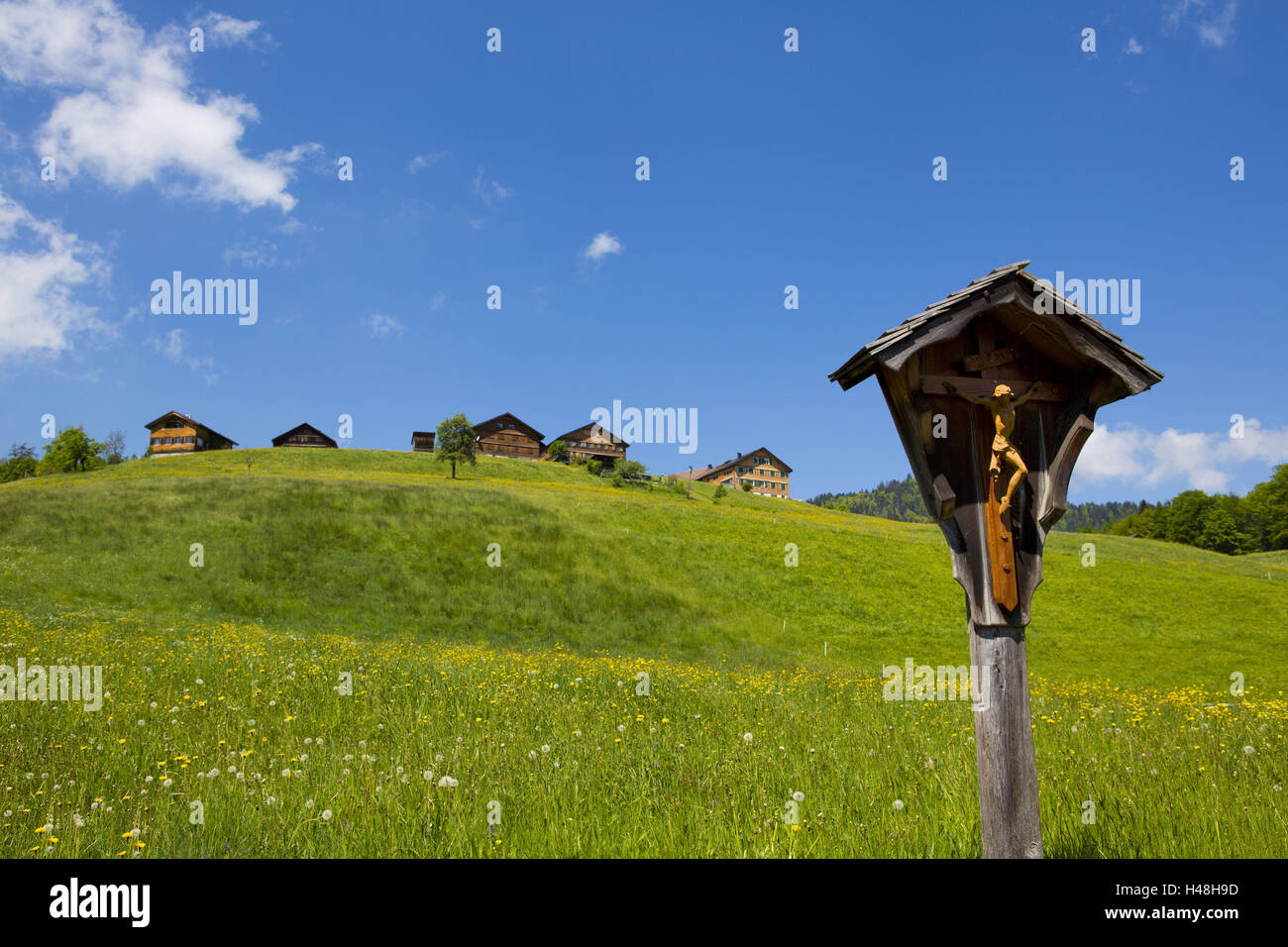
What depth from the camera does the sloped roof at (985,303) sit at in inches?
172

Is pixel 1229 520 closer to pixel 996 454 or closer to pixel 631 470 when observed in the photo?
pixel 631 470

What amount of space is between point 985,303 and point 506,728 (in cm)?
713

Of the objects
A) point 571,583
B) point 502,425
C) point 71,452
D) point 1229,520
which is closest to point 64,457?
point 71,452

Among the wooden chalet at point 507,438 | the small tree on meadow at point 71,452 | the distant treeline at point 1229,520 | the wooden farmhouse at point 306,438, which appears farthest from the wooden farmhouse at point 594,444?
the small tree on meadow at point 71,452

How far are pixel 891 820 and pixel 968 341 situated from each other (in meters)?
3.98

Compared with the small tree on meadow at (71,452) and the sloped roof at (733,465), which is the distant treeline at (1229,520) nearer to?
the sloped roof at (733,465)

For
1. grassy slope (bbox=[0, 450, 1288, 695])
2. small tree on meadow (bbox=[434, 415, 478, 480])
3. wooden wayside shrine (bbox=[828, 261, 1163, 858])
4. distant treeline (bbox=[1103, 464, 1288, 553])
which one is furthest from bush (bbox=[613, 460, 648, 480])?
distant treeline (bbox=[1103, 464, 1288, 553])

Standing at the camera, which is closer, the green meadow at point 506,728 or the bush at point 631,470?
the green meadow at point 506,728

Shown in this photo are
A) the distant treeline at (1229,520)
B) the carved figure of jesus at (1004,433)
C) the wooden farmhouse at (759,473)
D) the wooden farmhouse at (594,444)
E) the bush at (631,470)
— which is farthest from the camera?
the wooden farmhouse at (759,473)

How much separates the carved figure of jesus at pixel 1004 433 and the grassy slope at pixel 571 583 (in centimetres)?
2073

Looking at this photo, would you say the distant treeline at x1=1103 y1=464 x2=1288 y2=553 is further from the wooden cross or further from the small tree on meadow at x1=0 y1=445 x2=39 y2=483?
the small tree on meadow at x1=0 y1=445 x2=39 y2=483

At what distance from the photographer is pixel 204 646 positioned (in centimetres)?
1353

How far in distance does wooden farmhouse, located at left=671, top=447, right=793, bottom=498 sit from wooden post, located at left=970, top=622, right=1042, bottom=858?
152 m
